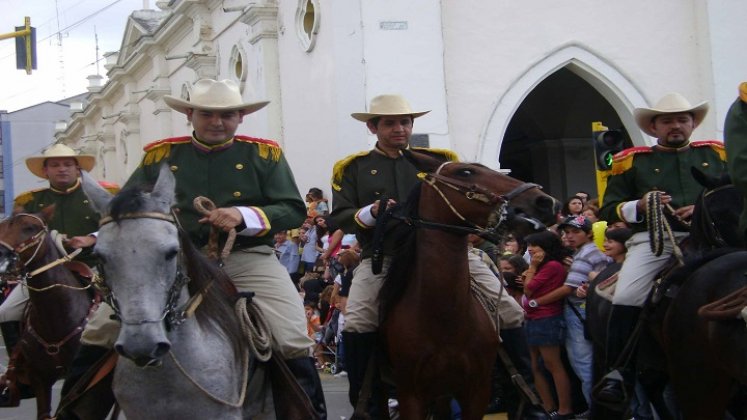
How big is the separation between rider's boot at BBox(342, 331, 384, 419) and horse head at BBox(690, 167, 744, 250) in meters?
2.47

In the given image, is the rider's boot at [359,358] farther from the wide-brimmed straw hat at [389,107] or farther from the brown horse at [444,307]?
the wide-brimmed straw hat at [389,107]

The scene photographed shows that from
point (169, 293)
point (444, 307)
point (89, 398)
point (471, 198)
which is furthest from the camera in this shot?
point (444, 307)

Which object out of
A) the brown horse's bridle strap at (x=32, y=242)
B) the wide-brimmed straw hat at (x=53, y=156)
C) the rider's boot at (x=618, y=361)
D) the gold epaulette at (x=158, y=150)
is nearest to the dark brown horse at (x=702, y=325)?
the rider's boot at (x=618, y=361)

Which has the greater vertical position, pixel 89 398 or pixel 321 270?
pixel 321 270

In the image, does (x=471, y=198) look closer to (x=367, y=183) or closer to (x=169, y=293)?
(x=367, y=183)

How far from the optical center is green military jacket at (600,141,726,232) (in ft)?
28.0

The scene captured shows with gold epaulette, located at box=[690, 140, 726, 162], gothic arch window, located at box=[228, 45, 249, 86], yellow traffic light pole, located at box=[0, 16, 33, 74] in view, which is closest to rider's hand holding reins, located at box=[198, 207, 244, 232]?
gold epaulette, located at box=[690, 140, 726, 162]

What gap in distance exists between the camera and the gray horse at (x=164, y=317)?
200 inches

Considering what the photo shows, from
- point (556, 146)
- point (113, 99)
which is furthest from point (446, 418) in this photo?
point (113, 99)

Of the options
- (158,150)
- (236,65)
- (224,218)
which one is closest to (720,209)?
(224,218)

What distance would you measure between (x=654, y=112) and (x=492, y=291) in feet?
6.38

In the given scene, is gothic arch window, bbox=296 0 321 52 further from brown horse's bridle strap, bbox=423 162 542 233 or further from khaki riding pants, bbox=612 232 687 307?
brown horse's bridle strap, bbox=423 162 542 233

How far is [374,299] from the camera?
8.02 metres

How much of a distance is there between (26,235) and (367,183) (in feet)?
10.1
